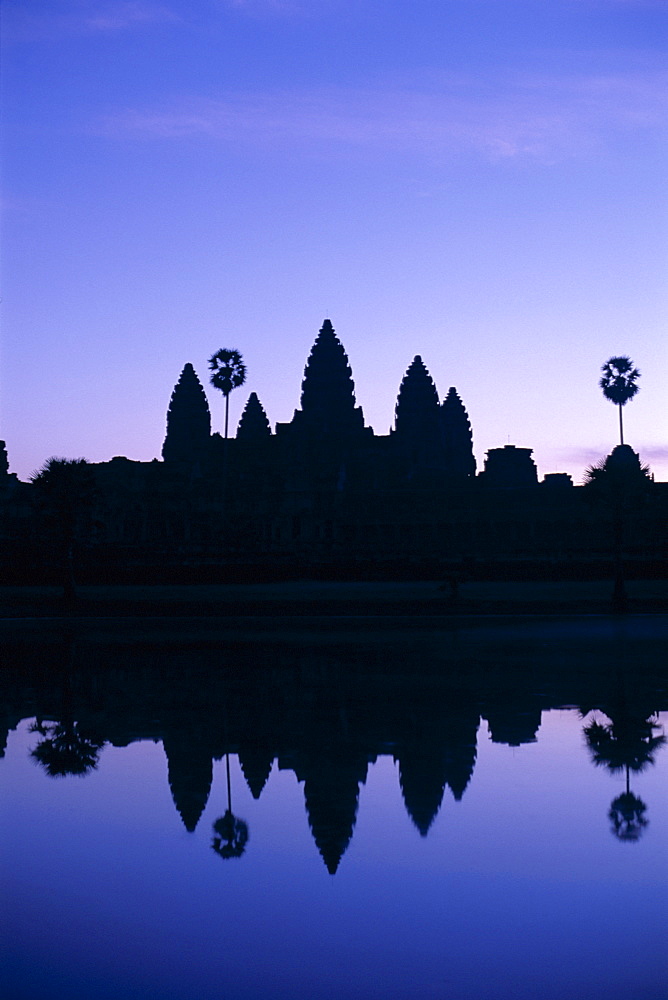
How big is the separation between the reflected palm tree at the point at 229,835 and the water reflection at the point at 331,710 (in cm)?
2

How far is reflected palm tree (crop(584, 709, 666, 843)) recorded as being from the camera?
9148 mm

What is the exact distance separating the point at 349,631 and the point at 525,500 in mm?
52759

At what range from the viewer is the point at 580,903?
23.5 feet

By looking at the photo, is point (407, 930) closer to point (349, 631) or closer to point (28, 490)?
point (349, 631)

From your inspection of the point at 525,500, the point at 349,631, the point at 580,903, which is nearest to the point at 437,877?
the point at 580,903

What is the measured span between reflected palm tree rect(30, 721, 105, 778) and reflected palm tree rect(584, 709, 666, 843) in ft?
17.5

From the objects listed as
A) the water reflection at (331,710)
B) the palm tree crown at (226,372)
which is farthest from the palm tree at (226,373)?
the water reflection at (331,710)

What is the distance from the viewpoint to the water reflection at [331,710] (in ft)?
34.5

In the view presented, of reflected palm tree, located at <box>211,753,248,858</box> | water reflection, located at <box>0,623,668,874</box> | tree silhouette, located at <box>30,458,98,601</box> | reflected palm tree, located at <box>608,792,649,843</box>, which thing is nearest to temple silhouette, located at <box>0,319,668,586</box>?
tree silhouette, located at <box>30,458,98,601</box>

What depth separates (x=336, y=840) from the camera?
347 inches

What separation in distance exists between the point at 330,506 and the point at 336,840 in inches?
3264

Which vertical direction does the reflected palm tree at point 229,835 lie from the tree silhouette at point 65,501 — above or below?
below

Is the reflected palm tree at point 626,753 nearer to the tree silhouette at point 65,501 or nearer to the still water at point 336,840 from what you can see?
the still water at point 336,840

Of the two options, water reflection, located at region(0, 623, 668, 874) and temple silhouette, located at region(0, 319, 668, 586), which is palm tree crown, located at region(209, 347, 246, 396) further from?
water reflection, located at region(0, 623, 668, 874)
